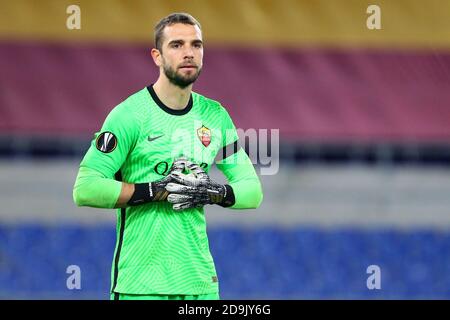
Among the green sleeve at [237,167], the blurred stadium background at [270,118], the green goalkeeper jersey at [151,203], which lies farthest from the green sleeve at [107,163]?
the blurred stadium background at [270,118]

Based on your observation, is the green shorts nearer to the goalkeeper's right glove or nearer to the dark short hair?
the goalkeeper's right glove

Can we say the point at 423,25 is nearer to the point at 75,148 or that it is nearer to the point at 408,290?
the point at 408,290

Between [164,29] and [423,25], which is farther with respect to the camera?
[423,25]

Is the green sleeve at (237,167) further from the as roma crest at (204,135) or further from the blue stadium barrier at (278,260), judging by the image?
the blue stadium barrier at (278,260)

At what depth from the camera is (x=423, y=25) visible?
8.89m

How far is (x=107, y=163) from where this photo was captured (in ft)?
10.2

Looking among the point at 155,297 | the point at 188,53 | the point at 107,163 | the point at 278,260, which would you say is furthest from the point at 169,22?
the point at 278,260

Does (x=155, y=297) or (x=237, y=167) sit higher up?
(x=237, y=167)

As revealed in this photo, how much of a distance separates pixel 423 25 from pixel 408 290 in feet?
8.42

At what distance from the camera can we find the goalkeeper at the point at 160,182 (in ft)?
10.2

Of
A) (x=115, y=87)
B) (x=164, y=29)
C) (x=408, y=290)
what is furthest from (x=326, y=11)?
(x=164, y=29)

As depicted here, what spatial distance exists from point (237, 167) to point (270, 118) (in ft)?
18.1

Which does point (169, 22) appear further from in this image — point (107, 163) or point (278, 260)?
point (278, 260)

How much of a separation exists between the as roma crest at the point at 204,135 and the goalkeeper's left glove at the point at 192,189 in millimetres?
117
